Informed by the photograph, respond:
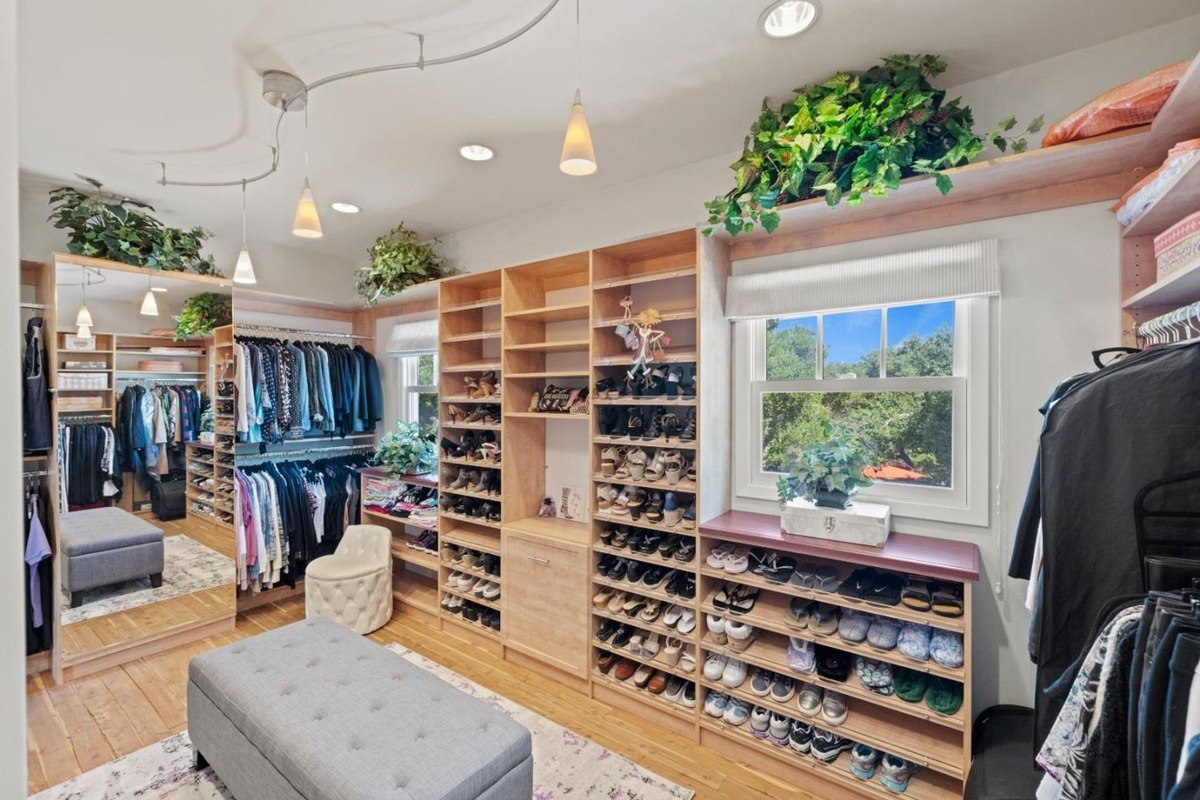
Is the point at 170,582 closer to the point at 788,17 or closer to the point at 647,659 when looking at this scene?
the point at 647,659

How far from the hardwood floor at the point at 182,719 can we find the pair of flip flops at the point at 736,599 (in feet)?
2.09

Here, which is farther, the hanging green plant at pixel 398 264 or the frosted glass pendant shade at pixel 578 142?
the hanging green plant at pixel 398 264

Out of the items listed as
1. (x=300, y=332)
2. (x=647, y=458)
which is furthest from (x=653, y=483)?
(x=300, y=332)

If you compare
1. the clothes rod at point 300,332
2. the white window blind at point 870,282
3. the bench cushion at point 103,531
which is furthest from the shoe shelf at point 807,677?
the clothes rod at point 300,332

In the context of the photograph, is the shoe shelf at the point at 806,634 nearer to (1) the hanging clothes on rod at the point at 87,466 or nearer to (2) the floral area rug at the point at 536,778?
(2) the floral area rug at the point at 536,778

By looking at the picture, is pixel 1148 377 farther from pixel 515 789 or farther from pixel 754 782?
pixel 515 789

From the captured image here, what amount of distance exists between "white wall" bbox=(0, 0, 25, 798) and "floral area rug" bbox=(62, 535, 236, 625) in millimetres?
3754

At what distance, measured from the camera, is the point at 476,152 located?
251 centimetres

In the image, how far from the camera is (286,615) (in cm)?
365

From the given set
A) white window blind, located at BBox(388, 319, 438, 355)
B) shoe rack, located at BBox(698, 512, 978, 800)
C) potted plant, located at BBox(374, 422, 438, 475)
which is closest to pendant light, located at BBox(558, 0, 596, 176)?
shoe rack, located at BBox(698, 512, 978, 800)

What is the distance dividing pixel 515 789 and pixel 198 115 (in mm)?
2856

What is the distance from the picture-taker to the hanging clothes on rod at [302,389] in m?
3.56

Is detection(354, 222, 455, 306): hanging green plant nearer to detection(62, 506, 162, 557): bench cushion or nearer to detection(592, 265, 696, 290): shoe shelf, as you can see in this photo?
detection(592, 265, 696, 290): shoe shelf

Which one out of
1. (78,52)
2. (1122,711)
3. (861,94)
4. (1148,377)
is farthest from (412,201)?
(1122,711)
